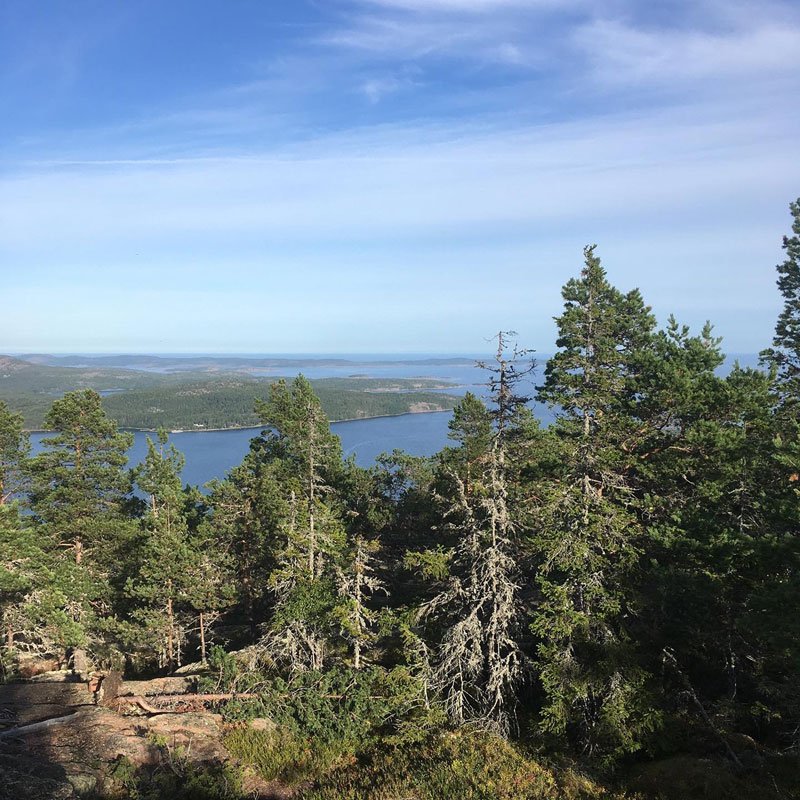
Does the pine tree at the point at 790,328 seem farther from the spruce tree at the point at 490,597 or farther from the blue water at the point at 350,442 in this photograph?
the blue water at the point at 350,442

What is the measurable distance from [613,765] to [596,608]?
3.36 meters

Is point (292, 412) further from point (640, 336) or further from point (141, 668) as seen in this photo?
point (640, 336)

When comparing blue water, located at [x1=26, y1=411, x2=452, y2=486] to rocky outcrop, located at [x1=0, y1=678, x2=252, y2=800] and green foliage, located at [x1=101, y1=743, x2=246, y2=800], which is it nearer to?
rocky outcrop, located at [x1=0, y1=678, x2=252, y2=800]

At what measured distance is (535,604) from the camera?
47.7ft

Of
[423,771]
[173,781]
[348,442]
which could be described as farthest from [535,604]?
[348,442]

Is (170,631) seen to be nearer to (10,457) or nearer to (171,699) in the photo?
(171,699)

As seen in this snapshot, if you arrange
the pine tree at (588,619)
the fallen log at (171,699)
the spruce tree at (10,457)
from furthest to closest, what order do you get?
the spruce tree at (10,457) → the fallen log at (171,699) → the pine tree at (588,619)

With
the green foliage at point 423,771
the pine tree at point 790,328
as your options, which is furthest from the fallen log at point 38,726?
the pine tree at point 790,328

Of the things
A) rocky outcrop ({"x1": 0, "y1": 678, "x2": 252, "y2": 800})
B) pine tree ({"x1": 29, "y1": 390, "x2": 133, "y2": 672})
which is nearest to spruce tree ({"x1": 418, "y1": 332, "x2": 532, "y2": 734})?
rocky outcrop ({"x1": 0, "y1": 678, "x2": 252, "y2": 800})

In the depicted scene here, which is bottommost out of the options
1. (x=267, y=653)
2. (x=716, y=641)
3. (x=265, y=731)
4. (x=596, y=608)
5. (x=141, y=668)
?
(x=141, y=668)

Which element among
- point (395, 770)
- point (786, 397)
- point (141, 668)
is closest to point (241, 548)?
point (141, 668)

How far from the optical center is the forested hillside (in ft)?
41.4

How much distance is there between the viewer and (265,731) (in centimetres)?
1451

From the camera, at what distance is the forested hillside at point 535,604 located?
497 inches
